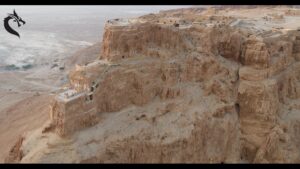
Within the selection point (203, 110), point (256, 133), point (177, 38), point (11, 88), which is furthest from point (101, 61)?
point (11, 88)

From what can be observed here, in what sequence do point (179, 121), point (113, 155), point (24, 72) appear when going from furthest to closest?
1. point (24, 72)
2. point (179, 121)
3. point (113, 155)

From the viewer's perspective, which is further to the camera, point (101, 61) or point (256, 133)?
point (256, 133)

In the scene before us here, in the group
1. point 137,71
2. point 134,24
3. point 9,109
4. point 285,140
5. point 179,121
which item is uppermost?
point 134,24

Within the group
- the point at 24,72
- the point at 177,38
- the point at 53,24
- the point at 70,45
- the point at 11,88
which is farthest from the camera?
the point at 53,24

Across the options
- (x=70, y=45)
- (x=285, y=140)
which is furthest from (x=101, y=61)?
(x=70, y=45)

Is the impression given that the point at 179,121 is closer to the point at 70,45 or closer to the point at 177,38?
the point at 177,38

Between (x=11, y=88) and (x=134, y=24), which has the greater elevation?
(x=134, y=24)
